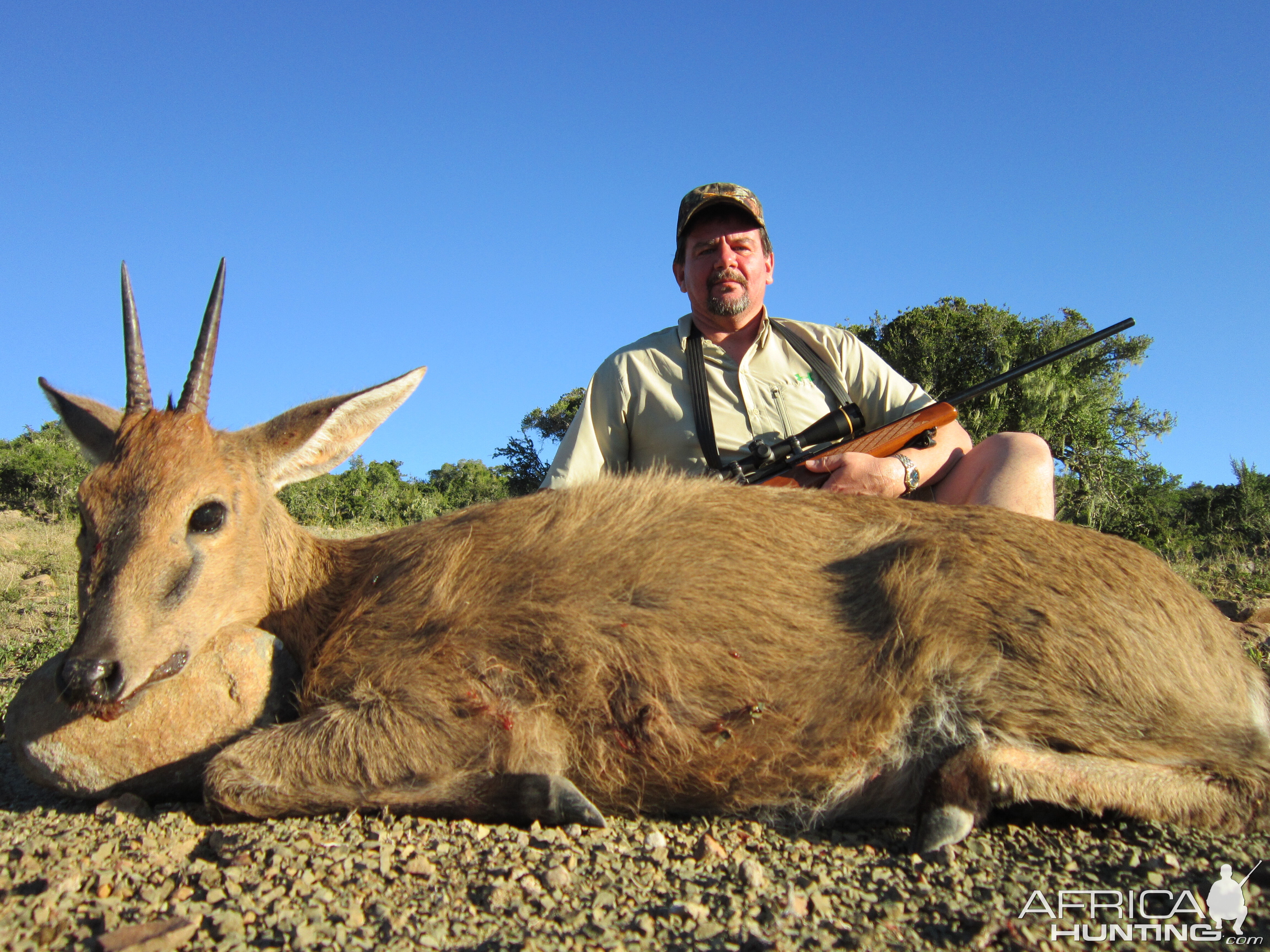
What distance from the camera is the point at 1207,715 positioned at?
3.14 metres

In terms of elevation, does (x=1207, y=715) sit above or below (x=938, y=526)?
below

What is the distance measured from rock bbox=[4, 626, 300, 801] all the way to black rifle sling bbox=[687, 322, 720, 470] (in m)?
2.98

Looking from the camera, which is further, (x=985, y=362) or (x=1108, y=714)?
(x=985, y=362)

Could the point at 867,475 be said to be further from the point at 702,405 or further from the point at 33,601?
the point at 33,601

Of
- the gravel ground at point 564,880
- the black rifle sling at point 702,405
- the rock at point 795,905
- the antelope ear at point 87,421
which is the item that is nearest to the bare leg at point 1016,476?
the black rifle sling at point 702,405

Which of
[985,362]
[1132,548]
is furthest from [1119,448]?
[1132,548]

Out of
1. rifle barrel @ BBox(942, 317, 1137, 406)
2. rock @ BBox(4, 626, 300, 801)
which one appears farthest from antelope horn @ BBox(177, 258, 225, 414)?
rifle barrel @ BBox(942, 317, 1137, 406)

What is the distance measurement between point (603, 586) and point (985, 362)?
53.4ft

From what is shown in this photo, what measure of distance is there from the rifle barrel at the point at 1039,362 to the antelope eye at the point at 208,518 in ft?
15.0

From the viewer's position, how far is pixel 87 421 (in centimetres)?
381

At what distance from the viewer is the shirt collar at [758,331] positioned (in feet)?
19.3

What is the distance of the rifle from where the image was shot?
5035 millimetres

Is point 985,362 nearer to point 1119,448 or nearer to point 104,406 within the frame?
point 1119,448

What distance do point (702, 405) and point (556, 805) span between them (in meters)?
3.13
